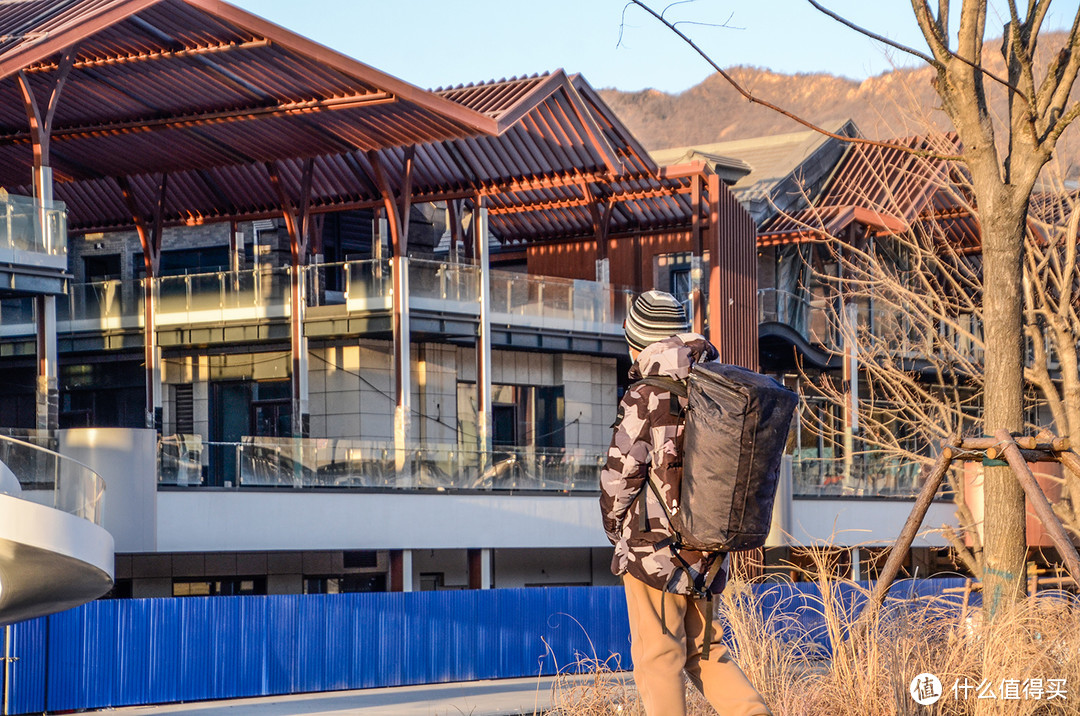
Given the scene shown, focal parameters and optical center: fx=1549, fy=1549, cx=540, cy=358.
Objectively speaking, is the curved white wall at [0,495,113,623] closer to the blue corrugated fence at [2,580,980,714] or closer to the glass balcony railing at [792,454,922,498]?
the blue corrugated fence at [2,580,980,714]

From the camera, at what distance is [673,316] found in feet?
21.4

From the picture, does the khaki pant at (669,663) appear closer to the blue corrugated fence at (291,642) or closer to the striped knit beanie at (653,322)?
the striped knit beanie at (653,322)

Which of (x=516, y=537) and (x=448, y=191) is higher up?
(x=448, y=191)

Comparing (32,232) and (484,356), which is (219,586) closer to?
(484,356)

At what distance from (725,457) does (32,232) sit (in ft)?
68.4

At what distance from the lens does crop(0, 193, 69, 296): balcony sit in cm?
2420

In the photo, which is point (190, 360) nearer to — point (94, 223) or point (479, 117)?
point (94, 223)

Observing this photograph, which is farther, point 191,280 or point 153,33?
point 191,280

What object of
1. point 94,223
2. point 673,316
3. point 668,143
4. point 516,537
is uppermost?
point 668,143

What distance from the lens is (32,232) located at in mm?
24641

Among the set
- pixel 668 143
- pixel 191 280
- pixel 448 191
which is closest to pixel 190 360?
pixel 191 280

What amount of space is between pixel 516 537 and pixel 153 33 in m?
11.3

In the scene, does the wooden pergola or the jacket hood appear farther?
the wooden pergola

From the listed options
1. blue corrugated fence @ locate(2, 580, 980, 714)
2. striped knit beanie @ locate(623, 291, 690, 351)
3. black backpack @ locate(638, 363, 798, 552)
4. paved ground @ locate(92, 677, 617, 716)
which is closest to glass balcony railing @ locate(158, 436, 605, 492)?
blue corrugated fence @ locate(2, 580, 980, 714)
